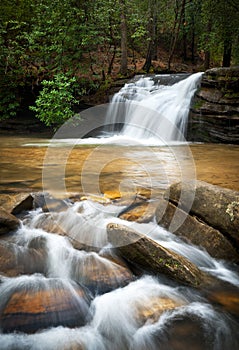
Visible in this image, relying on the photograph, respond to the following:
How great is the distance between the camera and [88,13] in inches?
562

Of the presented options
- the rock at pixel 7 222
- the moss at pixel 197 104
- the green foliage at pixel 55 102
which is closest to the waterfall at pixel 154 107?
the moss at pixel 197 104

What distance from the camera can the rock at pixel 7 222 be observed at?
3.65 meters

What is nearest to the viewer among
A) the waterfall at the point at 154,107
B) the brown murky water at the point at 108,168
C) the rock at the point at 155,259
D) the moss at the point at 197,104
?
the rock at the point at 155,259

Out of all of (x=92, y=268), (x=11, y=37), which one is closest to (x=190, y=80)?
(x=11, y=37)

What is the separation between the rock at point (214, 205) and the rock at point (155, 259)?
2.21 ft

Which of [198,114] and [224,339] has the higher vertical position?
[198,114]

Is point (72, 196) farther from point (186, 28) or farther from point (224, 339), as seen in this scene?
point (186, 28)

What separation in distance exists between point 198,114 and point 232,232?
8.95 metres

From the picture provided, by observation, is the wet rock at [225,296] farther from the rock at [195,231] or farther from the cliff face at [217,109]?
the cliff face at [217,109]

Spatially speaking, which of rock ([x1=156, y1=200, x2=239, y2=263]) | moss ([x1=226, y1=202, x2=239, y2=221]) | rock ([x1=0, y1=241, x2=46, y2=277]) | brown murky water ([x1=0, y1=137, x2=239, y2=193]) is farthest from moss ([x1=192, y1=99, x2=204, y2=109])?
rock ([x1=0, y1=241, x2=46, y2=277])

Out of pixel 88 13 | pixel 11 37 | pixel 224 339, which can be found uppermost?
pixel 88 13

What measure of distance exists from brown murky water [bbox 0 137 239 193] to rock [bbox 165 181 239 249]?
936 millimetres

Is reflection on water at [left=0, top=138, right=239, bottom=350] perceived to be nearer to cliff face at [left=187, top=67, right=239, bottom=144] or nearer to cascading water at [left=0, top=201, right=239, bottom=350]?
cascading water at [left=0, top=201, right=239, bottom=350]

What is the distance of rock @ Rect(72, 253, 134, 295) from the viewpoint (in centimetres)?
306
